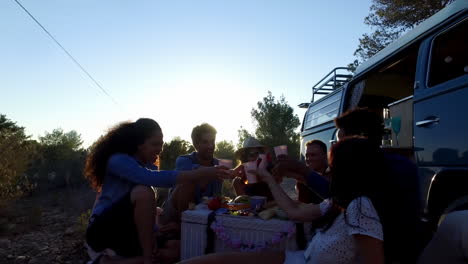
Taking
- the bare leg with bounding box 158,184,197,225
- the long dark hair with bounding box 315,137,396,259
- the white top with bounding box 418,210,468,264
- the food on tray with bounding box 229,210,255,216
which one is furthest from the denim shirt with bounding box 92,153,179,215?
the white top with bounding box 418,210,468,264

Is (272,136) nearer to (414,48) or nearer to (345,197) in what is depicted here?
(414,48)

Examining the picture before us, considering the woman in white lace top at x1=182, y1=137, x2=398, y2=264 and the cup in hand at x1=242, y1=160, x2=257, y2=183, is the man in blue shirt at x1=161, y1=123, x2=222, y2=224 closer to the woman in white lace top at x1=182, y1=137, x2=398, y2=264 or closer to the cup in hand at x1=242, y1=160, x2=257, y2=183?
the cup in hand at x1=242, y1=160, x2=257, y2=183

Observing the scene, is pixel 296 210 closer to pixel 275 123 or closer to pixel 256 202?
pixel 256 202

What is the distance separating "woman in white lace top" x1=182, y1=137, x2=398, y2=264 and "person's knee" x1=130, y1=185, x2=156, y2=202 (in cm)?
118

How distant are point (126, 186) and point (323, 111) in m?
3.75

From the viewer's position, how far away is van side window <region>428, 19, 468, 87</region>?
248 cm

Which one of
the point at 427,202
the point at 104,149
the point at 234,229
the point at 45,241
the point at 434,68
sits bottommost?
the point at 45,241

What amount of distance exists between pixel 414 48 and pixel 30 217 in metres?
6.80

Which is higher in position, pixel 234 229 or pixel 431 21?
pixel 431 21

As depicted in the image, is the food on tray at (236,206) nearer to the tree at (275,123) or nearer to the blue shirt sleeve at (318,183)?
the blue shirt sleeve at (318,183)

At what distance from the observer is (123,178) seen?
7.60 feet

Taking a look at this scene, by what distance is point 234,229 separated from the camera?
6.59 ft

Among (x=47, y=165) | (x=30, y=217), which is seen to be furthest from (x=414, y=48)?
(x=47, y=165)

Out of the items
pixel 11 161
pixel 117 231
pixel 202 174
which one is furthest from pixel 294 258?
pixel 11 161
